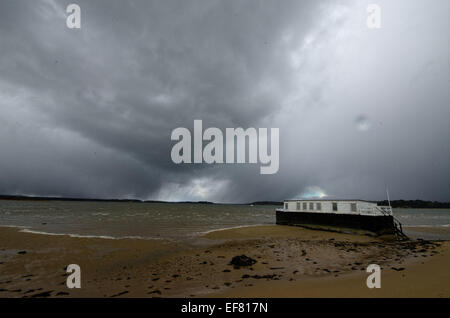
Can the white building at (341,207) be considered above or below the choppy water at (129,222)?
above

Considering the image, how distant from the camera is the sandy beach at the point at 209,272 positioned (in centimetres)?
945

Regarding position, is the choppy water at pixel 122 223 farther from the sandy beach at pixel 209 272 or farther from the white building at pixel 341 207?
the white building at pixel 341 207

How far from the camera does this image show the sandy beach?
9.45 meters

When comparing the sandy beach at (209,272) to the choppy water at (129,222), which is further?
the choppy water at (129,222)

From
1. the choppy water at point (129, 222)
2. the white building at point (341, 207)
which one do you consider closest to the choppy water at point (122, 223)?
the choppy water at point (129, 222)

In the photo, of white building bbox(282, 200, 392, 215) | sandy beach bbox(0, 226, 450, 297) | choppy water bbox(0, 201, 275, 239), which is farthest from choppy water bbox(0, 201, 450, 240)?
white building bbox(282, 200, 392, 215)

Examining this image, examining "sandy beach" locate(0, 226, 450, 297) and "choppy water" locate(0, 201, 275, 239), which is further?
"choppy water" locate(0, 201, 275, 239)

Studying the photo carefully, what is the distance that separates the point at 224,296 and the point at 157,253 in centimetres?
1130

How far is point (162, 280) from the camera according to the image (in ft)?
38.6

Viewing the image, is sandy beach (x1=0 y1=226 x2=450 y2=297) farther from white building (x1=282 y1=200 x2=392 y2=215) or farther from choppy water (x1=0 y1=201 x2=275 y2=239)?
white building (x1=282 y1=200 x2=392 y2=215)
